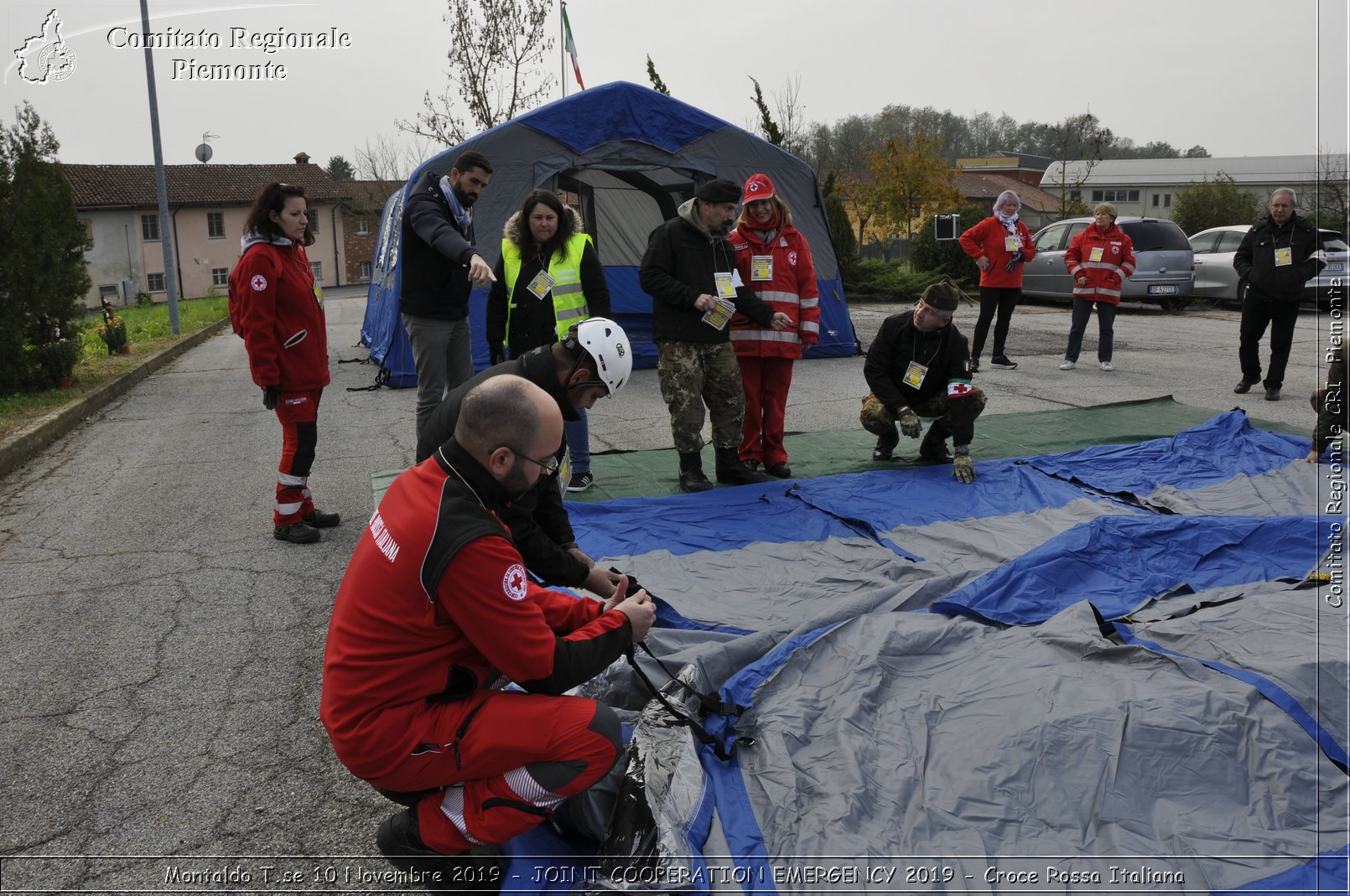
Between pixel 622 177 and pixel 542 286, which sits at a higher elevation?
pixel 622 177

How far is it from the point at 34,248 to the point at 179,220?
130 ft

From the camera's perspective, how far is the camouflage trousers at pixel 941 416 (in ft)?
18.5

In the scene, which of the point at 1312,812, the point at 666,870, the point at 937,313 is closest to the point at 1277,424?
the point at 937,313

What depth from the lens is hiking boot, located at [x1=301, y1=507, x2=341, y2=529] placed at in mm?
5168

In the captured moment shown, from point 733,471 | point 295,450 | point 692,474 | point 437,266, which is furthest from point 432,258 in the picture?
point 733,471

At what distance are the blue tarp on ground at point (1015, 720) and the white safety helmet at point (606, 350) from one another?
995 mm

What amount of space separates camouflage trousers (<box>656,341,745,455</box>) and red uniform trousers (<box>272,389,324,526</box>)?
6.44 ft

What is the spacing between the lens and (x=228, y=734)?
3098mm

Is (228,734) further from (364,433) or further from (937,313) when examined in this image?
(364,433)

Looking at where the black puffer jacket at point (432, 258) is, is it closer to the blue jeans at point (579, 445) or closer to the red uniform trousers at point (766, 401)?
the blue jeans at point (579, 445)

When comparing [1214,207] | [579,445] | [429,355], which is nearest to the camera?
[429,355]

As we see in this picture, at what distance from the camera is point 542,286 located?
16.9 feet

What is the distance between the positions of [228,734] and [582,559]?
1346mm

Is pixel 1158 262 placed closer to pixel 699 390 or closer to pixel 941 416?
pixel 941 416
